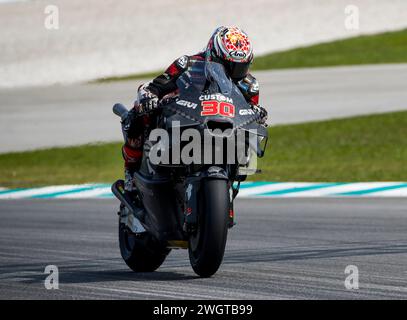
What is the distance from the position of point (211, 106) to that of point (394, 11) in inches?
1403

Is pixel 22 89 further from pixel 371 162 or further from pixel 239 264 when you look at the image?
pixel 239 264

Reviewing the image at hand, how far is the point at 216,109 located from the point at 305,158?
42.7 ft

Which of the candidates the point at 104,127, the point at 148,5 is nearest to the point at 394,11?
the point at 148,5

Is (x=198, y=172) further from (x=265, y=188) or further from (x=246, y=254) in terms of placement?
(x=265, y=188)

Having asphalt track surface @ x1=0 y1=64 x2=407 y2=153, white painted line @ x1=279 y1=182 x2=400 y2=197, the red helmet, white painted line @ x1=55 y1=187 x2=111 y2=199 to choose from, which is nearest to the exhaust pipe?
the red helmet

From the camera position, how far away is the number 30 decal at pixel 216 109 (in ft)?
22.7

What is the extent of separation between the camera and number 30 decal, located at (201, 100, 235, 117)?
22.7 feet

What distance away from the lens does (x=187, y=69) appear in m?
7.38

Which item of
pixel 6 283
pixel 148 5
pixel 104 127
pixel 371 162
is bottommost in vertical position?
pixel 6 283

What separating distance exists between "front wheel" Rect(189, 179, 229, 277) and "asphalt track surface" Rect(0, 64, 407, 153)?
15.3m

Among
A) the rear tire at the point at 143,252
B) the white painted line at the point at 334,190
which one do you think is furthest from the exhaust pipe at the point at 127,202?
the white painted line at the point at 334,190

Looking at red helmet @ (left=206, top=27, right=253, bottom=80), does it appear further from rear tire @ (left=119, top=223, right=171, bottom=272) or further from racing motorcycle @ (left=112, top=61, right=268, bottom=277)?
rear tire @ (left=119, top=223, right=171, bottom=272)

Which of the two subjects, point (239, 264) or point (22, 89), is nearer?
point (239, 264)

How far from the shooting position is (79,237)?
10555 millimetres
